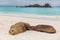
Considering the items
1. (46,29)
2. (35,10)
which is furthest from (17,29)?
Result: (35,10)

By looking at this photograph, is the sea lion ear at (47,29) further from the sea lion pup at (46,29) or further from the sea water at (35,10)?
the sea water at (35,10)

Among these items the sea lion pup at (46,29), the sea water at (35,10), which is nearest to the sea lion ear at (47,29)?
the sea lion pup at (46,29)

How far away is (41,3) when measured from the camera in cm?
142

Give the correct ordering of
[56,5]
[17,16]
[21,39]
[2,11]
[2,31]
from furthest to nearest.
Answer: [2,11] → [17,16] → [56,5] → [2,31] → [21,39]

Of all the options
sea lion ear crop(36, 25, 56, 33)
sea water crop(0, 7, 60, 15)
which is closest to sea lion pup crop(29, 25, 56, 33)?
sea lion ear crop(36, 25, 56, 33)

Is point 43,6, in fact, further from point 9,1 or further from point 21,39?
point 21,39

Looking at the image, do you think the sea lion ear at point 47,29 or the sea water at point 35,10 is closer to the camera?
the sea lion ear at point 47,29

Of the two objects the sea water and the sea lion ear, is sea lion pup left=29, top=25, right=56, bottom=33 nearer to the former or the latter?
the sea lion ear

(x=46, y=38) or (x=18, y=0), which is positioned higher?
(x=18, y=0)

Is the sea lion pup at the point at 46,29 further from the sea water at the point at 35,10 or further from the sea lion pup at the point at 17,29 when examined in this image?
the sea water at the point at 35,10

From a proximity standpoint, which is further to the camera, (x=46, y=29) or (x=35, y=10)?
(x=35, y=10)

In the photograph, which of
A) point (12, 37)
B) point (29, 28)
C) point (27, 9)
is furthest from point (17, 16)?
point (12, 37)

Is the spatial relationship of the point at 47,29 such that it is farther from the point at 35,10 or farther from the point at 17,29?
the point at 35,10

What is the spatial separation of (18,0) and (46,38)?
0.78 metres
